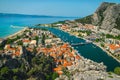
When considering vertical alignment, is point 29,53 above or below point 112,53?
above

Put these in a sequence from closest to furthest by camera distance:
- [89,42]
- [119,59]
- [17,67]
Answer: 1. [17,67]
2. [119,59]
3. [89,42]

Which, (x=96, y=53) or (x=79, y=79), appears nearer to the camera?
(x=79, y=79)

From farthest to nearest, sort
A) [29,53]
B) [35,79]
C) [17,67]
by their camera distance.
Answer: [29,53]
[17,67]
[35,79]

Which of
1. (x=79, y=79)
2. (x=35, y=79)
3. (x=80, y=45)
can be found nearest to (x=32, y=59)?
(x=35, y=79)

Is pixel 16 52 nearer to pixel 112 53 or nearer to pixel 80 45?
pixel 112 53

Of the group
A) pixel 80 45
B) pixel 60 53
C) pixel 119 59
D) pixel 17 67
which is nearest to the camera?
pixel 17 67

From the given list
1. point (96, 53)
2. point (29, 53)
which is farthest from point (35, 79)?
point (96, 53)

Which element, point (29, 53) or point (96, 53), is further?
point (96, 53)

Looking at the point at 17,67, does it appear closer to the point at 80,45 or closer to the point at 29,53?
the point at 29,53

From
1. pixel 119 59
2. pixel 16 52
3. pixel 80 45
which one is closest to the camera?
pixel 16 52
